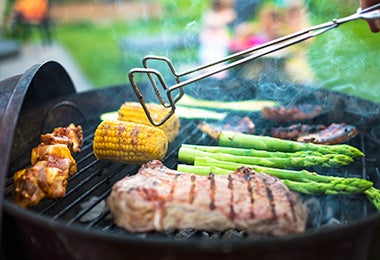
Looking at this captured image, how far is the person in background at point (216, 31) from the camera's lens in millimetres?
8781

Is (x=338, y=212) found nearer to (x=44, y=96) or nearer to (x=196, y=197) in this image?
(x=196, y=197)

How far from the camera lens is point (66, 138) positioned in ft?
10.8

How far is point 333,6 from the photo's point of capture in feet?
19.6

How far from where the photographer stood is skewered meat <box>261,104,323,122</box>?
13.0 ft

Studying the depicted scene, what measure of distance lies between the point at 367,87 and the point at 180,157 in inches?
106

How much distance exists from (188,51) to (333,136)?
23.6ft

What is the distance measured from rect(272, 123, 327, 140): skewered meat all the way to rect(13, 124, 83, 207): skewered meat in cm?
177

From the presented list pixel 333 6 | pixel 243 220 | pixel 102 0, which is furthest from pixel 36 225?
pixel 102 0

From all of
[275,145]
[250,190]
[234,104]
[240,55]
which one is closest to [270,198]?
[250,190]

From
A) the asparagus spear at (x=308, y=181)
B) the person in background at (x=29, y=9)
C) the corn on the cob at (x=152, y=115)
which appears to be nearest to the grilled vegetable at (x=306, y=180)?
the asparagus spear at (x=308, y=181)

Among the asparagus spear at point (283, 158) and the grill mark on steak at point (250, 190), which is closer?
the grill mark on steak at point (250, 190)

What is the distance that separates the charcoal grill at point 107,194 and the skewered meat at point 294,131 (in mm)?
237

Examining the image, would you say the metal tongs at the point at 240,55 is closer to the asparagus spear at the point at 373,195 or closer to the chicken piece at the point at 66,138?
the chicken piece at the point at 66,138

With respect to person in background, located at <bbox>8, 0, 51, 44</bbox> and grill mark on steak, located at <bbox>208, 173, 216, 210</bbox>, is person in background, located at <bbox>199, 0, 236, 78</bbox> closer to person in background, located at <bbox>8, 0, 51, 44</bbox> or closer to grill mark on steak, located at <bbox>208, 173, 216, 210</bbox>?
person in background, located at <bbox>8, 0, 51, 44</bbox>
